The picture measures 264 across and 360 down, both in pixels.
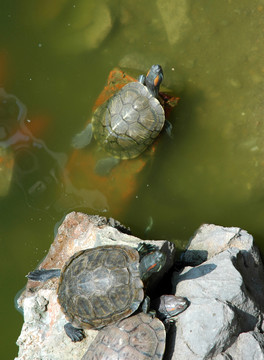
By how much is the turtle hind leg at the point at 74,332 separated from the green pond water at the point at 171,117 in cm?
111

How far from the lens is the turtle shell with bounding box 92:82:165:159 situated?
14.5 ft

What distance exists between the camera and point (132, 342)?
3.33m

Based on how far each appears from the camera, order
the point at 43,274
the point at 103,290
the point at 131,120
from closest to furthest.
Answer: the point at 103,290, the point at 43,274, the point at 131,120

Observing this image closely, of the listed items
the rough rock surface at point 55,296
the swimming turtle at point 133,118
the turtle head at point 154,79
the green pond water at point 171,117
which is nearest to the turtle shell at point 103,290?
the rough rock surface at point 55,296

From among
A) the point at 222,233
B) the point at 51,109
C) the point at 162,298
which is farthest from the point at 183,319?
the point at 51,109

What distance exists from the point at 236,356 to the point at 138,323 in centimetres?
81

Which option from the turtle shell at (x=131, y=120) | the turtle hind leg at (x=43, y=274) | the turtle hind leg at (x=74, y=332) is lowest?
the turtle hind leg at (x=74, y=332)

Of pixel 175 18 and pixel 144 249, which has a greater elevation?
pixel 175 18

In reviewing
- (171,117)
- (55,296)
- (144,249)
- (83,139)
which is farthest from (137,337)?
(171,117)

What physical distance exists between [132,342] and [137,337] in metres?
0.06

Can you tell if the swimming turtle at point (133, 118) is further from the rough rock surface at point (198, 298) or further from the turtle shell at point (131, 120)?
the rough rock surface at point (198, 298)

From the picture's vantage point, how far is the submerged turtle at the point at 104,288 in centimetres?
349

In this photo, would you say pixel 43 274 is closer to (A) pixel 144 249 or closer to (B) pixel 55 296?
(B) pixel 55 296

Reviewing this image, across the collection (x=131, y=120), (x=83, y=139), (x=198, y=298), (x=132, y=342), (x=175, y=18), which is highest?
(x=175, y=18)
